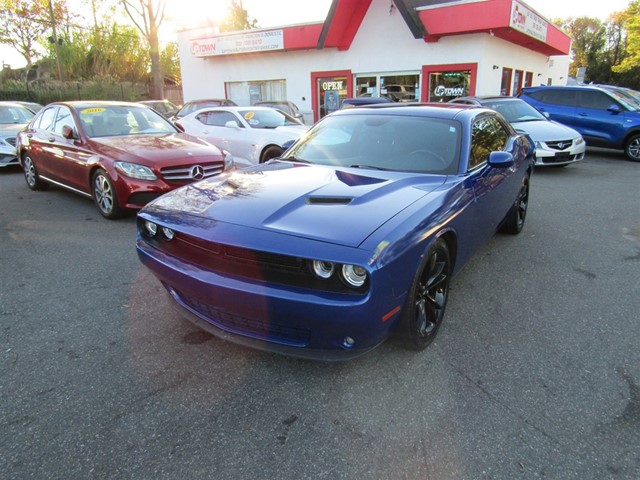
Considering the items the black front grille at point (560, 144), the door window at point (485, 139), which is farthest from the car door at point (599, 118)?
the door window at point (485, 139)

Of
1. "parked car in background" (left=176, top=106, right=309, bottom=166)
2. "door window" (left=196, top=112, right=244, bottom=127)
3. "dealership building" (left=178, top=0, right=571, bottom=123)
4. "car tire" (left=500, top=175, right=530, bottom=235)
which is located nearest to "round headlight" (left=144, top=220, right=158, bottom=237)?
"car tire" (left=500, top=175, right=530, bottom=235)

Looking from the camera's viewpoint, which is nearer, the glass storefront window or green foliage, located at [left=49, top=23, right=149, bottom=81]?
the glass storefront window

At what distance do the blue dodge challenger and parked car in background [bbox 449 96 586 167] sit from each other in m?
6.44

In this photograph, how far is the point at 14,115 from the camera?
36.5ft

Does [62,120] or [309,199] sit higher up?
[62,120]

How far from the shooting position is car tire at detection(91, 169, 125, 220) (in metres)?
5.65

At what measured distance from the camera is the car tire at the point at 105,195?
5.65m

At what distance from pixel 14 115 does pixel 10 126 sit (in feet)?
2.68

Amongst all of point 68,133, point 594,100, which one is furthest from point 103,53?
point 594,100

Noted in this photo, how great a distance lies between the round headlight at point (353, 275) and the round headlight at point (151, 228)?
143 cm

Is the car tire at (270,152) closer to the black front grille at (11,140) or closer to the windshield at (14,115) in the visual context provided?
the black front grille at (11,140)

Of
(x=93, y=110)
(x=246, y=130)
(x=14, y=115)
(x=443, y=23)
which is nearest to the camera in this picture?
(x=93, y=110)

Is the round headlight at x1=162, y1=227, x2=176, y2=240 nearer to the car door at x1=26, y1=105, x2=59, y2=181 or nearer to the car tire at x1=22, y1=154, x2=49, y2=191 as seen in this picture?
the car door at x1=26, y1=105, x2=59, y2=181

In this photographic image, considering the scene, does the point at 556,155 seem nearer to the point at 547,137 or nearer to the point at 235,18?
the point at 547,137
